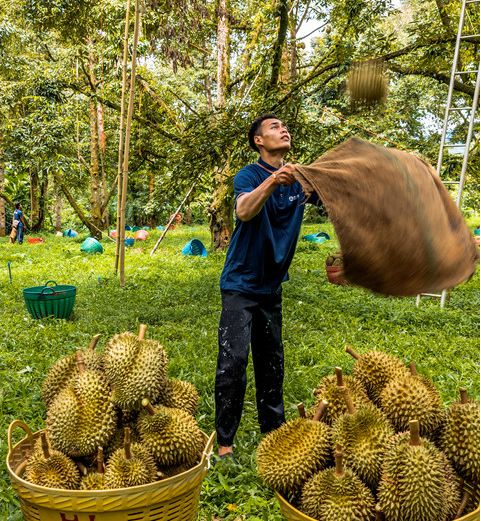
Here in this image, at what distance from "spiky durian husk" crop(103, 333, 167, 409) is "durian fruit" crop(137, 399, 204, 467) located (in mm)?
77

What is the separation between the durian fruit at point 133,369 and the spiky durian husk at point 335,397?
0.67 m

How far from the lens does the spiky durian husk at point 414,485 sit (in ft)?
4.88

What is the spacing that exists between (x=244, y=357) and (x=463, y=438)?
1.27 meters

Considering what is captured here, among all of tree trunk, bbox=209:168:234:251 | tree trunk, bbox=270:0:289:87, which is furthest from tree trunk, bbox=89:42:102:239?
tree trunk, bbox=270:0:289:87

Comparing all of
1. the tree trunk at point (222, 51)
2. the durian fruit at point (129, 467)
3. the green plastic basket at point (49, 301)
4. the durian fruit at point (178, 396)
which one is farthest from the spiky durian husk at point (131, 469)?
the tree trunk at point (222, 51)

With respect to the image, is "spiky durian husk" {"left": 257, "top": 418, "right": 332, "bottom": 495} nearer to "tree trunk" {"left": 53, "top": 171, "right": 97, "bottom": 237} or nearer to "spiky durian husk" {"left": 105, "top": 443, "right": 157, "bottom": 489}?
"spiky durian husk" {"left": 105, "top": 443, "right": 157, "bottom": 489}

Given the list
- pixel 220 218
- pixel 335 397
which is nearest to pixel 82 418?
pixel 335 397

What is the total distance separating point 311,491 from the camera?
1646 mm

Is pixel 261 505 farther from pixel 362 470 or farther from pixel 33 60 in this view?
pixel 33 60

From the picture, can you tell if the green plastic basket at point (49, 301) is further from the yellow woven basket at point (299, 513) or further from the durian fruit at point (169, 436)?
the yellow woven basket at point (299, 513)

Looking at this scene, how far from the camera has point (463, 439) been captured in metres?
1.63

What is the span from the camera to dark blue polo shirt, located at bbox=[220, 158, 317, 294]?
263 cm

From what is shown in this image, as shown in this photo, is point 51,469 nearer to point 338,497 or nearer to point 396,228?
point 338,497

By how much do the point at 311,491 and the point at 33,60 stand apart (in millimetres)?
16976
